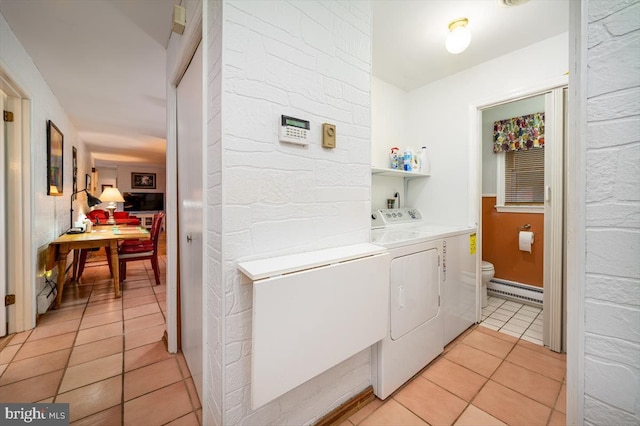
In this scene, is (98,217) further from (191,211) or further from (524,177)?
(524,177)

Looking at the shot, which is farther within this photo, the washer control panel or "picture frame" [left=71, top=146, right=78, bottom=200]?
"picture frame" [left=71, top=146, right=78, bottom=200]

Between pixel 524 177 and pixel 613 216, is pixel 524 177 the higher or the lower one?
the higher one

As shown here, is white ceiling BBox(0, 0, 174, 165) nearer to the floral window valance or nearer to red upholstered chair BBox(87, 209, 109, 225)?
red upholstered chair BBox(87, 209, 109, 225)

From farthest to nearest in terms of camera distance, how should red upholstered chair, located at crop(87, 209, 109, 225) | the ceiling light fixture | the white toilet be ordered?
red upholstered chair, located at crop(87, 209, 109, 225) → the white toilet → the ceiling light fixture

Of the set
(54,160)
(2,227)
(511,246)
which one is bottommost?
(511,246)

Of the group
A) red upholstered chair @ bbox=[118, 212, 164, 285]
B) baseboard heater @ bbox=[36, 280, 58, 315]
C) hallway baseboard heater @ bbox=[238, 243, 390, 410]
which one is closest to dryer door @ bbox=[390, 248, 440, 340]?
hallway baseboard heater @ bbox=[238, 243, 390, 410]

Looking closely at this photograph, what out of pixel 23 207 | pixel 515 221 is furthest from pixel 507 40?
pixel 23 207

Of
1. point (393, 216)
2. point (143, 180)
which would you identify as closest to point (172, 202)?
point (393, 216)

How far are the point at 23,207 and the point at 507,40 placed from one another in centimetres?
419

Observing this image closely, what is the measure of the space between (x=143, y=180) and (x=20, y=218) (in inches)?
281

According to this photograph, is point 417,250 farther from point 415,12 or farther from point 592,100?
point 415,12

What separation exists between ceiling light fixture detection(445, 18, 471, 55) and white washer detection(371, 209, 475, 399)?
1315 millimetres

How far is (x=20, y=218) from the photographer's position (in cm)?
218

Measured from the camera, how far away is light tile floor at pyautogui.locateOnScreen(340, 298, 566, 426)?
139 cm
